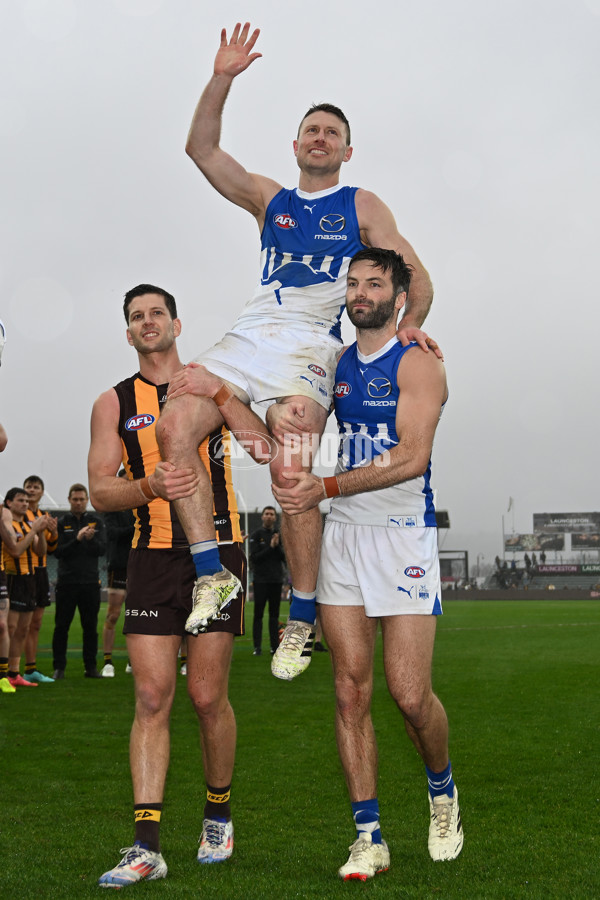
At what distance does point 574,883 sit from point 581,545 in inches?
3288

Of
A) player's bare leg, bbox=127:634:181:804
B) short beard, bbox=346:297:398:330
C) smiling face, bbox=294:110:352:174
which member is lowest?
player's bare leg, bbox=127:634:181:804

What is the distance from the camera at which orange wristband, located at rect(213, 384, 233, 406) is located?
4.68 meters

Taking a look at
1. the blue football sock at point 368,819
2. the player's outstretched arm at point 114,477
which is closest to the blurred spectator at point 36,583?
the player's outstretched arm at point 114,477

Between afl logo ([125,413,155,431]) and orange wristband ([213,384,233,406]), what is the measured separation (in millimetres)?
598

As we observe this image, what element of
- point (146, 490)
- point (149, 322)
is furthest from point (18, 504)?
point (146, 490)

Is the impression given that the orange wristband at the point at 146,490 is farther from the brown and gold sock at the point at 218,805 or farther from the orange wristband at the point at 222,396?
the brown and gold sock at the point at 218,805

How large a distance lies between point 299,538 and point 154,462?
0.95m

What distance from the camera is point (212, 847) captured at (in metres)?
4.70

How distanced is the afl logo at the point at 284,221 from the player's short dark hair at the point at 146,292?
75 cm

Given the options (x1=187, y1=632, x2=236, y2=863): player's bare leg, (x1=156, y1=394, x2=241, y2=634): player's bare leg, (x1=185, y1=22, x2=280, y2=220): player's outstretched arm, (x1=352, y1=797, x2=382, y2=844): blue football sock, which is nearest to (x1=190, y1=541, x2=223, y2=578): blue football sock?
(x1=156, y1=394, x2=241, y2=634): player's bare leg

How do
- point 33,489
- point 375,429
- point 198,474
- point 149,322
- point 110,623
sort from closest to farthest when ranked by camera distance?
1. point 198,474
2. point 375,429
3. point 149,322
4. point 33,489
5. point 110,623

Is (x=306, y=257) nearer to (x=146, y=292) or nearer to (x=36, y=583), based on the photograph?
(x=146, y=292)

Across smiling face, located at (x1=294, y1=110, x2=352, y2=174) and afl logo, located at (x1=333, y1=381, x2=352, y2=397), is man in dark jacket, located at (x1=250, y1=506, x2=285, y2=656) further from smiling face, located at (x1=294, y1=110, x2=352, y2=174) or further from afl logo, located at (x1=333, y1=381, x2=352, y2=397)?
smiling face, located at (x1=294, y1=110, x2=352, y2=174)

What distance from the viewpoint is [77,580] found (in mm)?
12242
